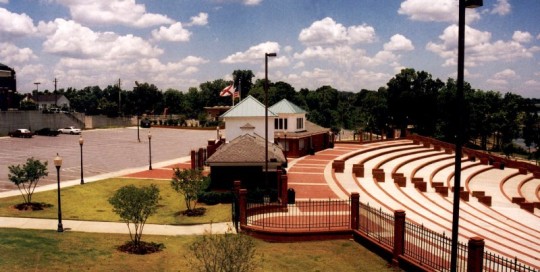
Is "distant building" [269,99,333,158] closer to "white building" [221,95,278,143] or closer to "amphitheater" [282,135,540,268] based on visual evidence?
"amphitheater" [282,135,540,268]

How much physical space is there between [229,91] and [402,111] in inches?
1739

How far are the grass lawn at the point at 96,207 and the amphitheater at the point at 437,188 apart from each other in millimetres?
6857

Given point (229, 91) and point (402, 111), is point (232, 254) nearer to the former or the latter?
point (229, 91)

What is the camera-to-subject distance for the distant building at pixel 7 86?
3469 inches

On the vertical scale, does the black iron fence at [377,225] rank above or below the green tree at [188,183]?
below

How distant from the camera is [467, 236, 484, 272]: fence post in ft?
44.1

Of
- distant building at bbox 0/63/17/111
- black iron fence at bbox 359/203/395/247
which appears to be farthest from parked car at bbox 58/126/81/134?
black iron fence at bbox 359/203/395/247

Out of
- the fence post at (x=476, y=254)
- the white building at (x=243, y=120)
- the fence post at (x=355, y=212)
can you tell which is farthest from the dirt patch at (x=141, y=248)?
the white building at (x=243, y=120)

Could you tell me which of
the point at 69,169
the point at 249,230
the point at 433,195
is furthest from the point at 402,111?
the point at 249,230

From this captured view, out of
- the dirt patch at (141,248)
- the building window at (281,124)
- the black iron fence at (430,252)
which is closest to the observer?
the black iron fence at (430,252)

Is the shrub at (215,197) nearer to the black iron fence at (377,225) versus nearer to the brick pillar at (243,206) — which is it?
the brick pillar at (243,206)

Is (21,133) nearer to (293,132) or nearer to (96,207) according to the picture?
(293,132)

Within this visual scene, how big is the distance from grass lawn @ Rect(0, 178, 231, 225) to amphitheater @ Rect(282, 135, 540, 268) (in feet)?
22.5

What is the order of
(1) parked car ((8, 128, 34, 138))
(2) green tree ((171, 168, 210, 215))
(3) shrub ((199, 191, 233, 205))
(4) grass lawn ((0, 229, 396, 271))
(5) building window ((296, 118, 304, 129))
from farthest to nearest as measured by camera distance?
(1) parked car ((8, 128, 34, 138)), (5) building window ((296, 118, 304, 129)), (3) shrub ((199, 191, 233, 205)), (2) green tree ((171, 168, 210, 215)), (4) grass lawn ((0, 229, 396, 271))
